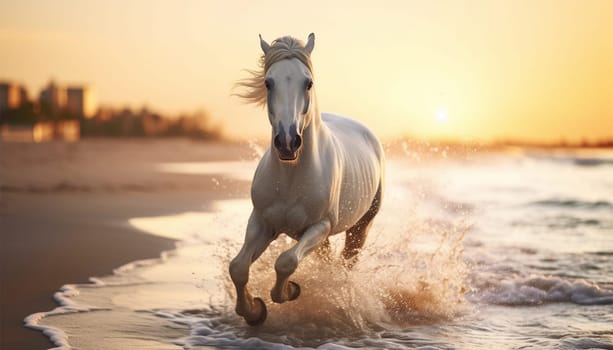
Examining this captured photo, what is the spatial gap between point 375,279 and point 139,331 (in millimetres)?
2019

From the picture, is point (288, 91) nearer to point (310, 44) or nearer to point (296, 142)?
point (296, 142)

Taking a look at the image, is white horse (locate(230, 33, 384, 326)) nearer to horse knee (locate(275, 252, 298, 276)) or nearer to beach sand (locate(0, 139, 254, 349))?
horse knee (locate(275, 252, 298, 276))

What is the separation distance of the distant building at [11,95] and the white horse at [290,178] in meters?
54.4

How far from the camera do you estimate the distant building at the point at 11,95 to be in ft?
189

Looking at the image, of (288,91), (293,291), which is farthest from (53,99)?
(288,91)

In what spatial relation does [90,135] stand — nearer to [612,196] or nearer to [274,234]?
[612,196]

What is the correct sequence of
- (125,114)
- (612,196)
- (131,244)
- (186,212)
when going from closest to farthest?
(131,244) → (186,212) → (612,196) → (125,114)

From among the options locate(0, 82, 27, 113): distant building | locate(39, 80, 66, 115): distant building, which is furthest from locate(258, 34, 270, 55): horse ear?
locate(0, 82, 27, 113): distant building

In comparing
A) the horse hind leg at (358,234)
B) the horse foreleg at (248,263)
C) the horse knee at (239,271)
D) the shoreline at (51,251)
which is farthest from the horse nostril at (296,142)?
the horse hind leg at (358,234)

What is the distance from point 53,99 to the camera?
61.5 meters

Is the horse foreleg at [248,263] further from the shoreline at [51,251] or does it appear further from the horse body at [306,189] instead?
the shoreline at [51,251]

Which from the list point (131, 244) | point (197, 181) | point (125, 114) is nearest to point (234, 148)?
point (125, 114)

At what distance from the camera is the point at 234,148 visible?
150 feet

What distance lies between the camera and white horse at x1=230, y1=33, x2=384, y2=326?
4555mm
